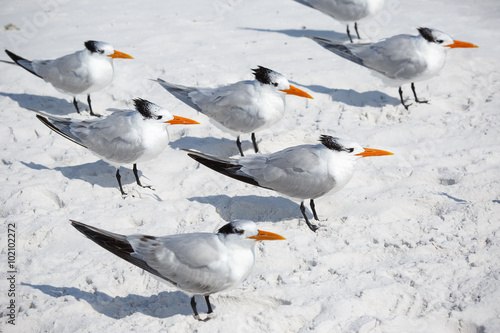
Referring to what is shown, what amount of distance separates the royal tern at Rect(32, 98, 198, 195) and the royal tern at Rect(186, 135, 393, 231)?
0.72 m

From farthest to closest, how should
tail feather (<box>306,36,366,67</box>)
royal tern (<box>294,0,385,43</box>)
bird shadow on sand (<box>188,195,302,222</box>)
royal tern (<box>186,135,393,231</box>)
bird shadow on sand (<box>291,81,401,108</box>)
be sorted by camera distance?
royal tern (<box>294,0,385,43</box>)
tail feather (<box>306,36,366,67</box>)
bird shadow on sand (<box>291,81,401,108</box>)
bird shadow on sand (<box>188,195,302,222</box>)
royal tern (<box>186,135,393,231</box>)

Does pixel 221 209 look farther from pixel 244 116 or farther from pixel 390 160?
pixel 390 160

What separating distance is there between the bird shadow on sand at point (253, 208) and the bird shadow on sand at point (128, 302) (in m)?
1.22

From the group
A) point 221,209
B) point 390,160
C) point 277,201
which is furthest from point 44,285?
point 390,160

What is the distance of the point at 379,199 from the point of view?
5586 mm

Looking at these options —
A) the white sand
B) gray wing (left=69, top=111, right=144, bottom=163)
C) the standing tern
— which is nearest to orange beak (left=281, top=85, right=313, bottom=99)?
the white sand

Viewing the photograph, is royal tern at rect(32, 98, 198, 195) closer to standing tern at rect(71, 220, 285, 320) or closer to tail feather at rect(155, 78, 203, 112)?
tail feather at rect(155, 78, 203, 112)

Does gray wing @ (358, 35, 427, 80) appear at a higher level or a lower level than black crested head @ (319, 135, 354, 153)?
lower

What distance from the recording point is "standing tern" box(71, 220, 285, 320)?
4.19 m

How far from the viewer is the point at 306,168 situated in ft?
17.4

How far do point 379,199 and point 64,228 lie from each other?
300cm

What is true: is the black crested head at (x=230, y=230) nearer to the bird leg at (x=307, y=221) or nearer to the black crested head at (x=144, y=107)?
the bird leg at (x=307, y=221)

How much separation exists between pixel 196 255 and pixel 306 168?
5.14ft

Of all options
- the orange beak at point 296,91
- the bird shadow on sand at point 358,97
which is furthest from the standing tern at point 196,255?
the bird shadow on sand at point 358,97
